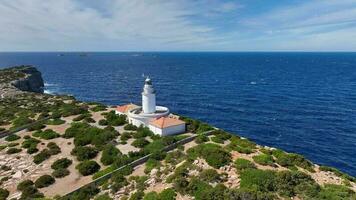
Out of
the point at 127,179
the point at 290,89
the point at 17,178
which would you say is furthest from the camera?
the point at 290,89

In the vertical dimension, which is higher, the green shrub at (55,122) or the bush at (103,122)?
the bush at (103,122)

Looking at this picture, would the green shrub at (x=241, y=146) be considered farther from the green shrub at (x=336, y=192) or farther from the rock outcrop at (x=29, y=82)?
the rock outcrop at (x=29, y=82)

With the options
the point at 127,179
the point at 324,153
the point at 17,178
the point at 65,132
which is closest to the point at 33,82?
the point at 65,132

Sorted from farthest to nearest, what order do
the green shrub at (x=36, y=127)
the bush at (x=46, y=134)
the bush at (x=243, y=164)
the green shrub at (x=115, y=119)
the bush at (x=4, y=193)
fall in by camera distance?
1. the green shrub at (x=36, y=127)
2. the green shrub at (x=115, y=119)
3. the bush at (x=46, y=134)
4. the bush at (x=4, y=193)
5. the bush at (x=243, y=164)

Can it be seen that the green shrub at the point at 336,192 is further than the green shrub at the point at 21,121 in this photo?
No

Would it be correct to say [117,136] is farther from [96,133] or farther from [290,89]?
[290,89]

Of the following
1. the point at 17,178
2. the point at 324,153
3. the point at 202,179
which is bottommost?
the point at 324,153

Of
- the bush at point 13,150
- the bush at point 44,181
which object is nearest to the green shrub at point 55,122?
the bush at point 13,150
